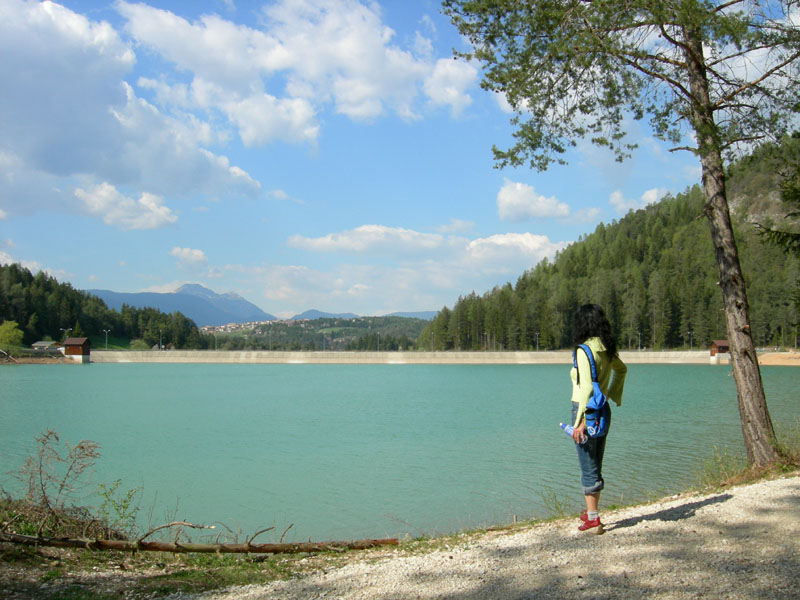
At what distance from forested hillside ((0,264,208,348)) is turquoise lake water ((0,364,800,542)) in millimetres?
117167

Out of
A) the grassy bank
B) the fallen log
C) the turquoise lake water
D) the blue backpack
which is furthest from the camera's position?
the turquoise lake water

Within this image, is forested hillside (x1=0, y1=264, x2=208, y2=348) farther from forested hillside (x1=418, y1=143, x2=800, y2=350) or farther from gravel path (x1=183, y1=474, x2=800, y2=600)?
gravel path (x1=183, y1=474, x2=800, y2=600)

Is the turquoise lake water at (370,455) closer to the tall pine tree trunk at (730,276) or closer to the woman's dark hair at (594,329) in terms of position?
the tall pine tree trunk at (730,276)

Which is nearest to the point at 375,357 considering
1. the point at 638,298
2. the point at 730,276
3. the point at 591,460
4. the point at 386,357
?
the point at 386,357

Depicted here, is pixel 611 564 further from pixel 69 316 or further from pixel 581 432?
pixel 69 316

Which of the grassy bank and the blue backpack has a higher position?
the blue backpack

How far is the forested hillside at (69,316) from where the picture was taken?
13725cm

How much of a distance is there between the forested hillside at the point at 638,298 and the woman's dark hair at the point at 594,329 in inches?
4312

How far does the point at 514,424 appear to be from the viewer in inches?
1002

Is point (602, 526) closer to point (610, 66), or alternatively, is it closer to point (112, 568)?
point (112, 568)

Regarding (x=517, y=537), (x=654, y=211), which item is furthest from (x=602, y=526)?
(x=654, y=211)

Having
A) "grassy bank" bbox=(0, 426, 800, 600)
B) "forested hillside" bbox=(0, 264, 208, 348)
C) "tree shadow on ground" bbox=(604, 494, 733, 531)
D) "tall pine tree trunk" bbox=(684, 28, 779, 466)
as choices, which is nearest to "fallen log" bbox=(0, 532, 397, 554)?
"grassy bank" bbox=(0, 426, 800, 600)

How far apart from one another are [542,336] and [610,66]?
12509 centimetres

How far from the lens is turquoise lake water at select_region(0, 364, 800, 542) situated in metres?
12.2
